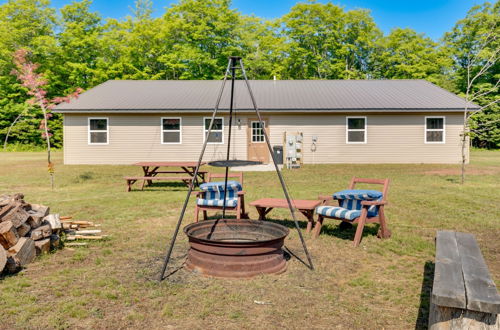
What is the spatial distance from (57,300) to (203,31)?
1344 inches

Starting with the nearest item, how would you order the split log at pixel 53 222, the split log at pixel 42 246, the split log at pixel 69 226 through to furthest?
the split log at pixel 42 246 → the split log at pixel 53 222 → the split log at pixel 69 226

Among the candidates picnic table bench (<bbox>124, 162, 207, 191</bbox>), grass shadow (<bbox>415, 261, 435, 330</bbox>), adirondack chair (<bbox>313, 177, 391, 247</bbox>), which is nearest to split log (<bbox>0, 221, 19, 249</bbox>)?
adirondack chair (<bbox>313, 177, 391, 247</bbox>)

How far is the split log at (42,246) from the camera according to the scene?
519cm

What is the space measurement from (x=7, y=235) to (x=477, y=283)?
4.67 metres

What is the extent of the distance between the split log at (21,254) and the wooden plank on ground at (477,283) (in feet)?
14.5

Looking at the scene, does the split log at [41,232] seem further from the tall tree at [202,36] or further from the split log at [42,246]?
the tall tree at [202,36]

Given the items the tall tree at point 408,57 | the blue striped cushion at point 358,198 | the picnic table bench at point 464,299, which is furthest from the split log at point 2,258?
the tall tree at point 408,57

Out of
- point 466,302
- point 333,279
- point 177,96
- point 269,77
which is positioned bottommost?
point 333,279

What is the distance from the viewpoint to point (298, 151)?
19.0m

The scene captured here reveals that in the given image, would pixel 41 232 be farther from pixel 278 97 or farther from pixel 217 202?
pixel 278 97

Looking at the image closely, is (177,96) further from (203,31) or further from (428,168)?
Answer: (203,31)

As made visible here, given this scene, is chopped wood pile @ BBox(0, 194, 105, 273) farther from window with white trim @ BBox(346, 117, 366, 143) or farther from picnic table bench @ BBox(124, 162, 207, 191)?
window with white trim @ BBox(346, 117, 366, 143)

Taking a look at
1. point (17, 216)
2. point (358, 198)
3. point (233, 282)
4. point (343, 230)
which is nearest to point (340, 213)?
point (358, 198)

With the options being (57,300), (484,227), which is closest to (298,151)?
(484,227)
